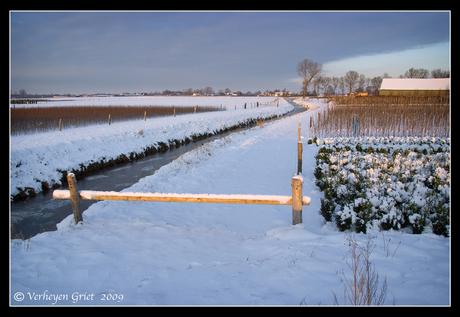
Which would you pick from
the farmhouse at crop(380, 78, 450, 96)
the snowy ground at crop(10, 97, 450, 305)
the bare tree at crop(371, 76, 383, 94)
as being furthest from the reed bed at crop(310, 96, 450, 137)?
the bare tree at crop(371, 76, 383, 94)

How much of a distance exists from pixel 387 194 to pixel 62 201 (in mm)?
9507

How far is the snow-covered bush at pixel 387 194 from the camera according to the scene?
4.82 meters

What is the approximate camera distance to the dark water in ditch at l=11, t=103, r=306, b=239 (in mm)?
6988

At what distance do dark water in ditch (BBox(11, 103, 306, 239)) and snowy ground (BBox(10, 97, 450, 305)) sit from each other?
1.67 m

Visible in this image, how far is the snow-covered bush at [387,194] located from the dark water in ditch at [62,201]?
6382mm

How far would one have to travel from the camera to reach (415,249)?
3918 millimetres

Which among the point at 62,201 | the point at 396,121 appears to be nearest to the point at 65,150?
the point at 62,201

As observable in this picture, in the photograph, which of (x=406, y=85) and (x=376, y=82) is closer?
(x=406, y=85)

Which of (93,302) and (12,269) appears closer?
(93,302)

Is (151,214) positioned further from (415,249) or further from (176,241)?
(415,249)

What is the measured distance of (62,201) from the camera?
8.74 metres

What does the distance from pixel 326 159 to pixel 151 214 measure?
6467 millimetres

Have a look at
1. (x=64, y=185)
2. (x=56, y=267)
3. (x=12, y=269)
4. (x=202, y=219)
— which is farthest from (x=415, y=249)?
(x=64, y=185)

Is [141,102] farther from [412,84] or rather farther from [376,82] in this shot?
[376,82]
